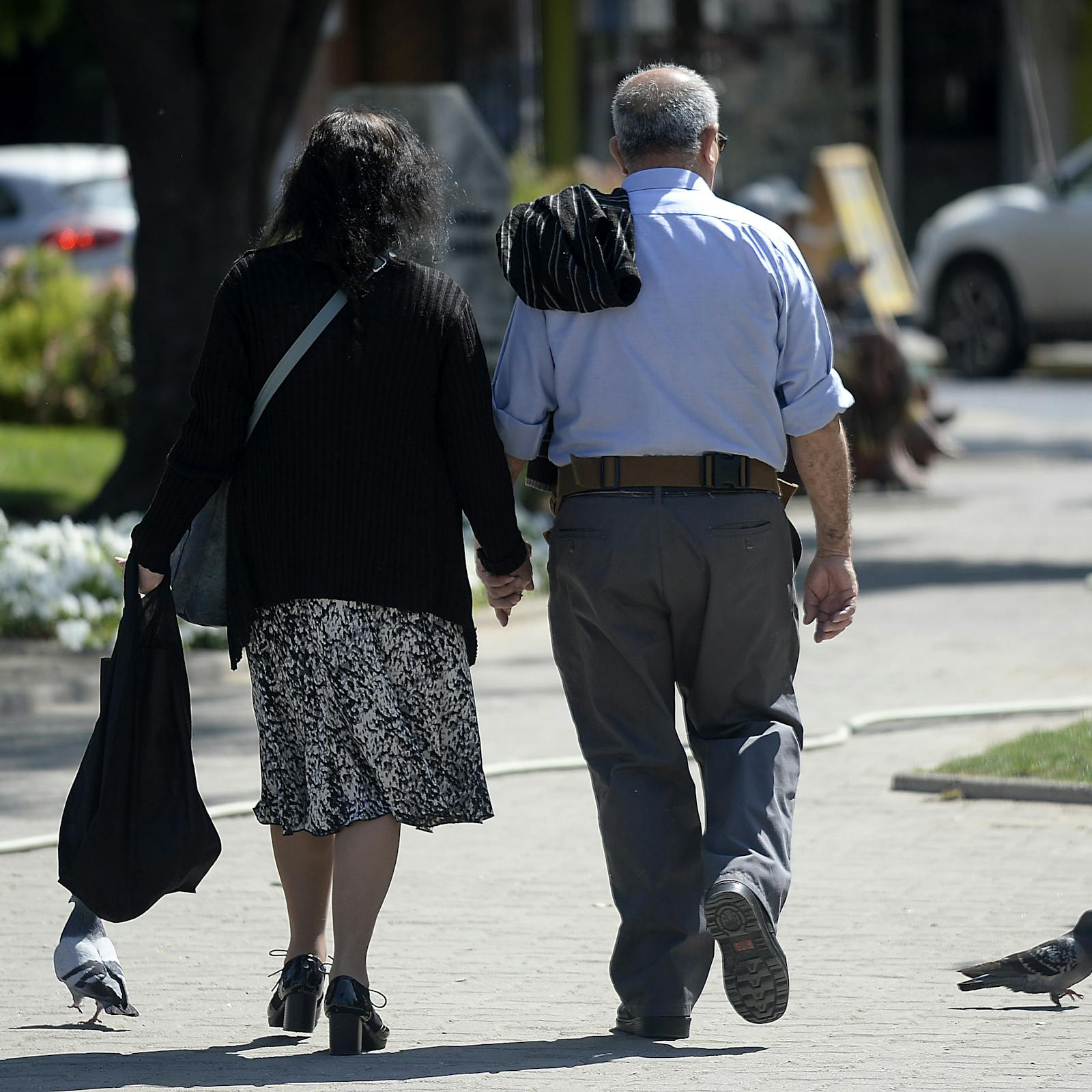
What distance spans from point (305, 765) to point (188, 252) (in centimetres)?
766

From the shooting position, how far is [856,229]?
674 inches

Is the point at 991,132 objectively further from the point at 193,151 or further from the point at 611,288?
the point at 611,288

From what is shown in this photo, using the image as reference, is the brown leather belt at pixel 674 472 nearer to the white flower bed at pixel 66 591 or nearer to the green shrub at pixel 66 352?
the white flower bed at pixel 66 591

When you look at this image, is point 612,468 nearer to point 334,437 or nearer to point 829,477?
point 829,477

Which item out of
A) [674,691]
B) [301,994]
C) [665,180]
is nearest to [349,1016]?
[301,994]

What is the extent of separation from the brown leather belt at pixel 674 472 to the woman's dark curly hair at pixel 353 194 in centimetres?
61

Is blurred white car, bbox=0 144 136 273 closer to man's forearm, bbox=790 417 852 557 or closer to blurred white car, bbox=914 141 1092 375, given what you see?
blurred white car, bbox=914 141 1092 375

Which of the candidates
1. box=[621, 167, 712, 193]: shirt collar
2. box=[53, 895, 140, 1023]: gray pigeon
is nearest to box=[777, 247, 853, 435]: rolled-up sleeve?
box=[621, 167, 712, 193]: shirt collar

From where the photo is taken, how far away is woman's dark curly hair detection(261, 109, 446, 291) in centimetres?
464

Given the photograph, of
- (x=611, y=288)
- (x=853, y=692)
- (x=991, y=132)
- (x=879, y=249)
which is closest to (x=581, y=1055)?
(x=611, y=288)

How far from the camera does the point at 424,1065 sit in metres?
4.54

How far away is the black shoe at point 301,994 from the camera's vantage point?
4793 mm

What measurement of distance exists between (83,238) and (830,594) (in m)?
16.8

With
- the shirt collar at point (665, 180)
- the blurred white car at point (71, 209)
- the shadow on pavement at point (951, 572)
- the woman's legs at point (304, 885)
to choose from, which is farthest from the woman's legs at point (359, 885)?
the blurred white car at point (71, 209)
